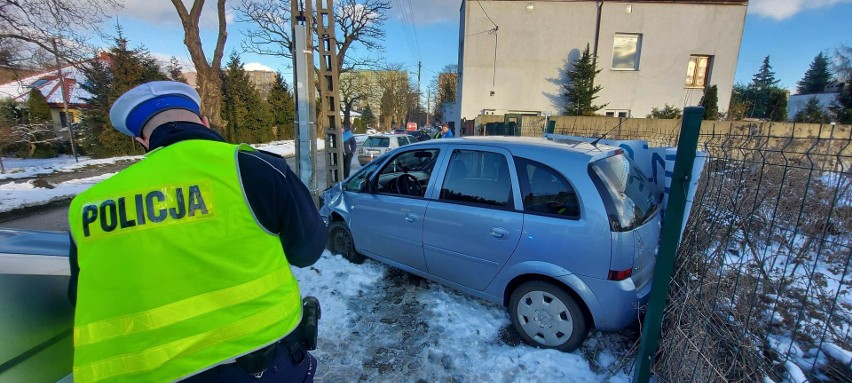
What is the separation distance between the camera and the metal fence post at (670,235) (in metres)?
1.74

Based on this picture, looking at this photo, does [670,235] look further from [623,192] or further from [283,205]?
[283,205]

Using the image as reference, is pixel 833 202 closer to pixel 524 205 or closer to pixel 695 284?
pixel 695 284

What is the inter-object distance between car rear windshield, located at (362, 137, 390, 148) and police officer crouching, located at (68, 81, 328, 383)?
13.5 m

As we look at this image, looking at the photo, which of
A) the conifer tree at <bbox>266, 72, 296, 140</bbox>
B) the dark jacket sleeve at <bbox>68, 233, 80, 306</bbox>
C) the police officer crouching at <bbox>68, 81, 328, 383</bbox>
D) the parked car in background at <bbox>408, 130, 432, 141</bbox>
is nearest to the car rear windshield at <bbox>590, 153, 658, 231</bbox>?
the police officer crouching at <bbox>68, 81, 328, 383</bbox>

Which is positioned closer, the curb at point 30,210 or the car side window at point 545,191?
the car side window at point 545,191

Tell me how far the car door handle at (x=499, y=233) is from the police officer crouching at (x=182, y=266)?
1893mm

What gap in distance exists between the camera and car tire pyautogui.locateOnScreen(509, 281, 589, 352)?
2.64 meters

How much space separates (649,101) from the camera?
19547mm

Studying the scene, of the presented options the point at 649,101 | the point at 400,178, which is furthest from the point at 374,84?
the point at 400,178

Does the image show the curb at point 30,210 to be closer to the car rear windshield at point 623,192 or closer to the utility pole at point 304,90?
the utility pole at point 304,90

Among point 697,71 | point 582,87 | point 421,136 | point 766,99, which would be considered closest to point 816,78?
point 766,99

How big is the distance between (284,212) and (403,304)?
2.49 meters

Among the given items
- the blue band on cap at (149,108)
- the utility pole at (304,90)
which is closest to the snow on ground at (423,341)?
the blue band on cap at (149,108)

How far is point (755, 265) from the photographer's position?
2.04 m
